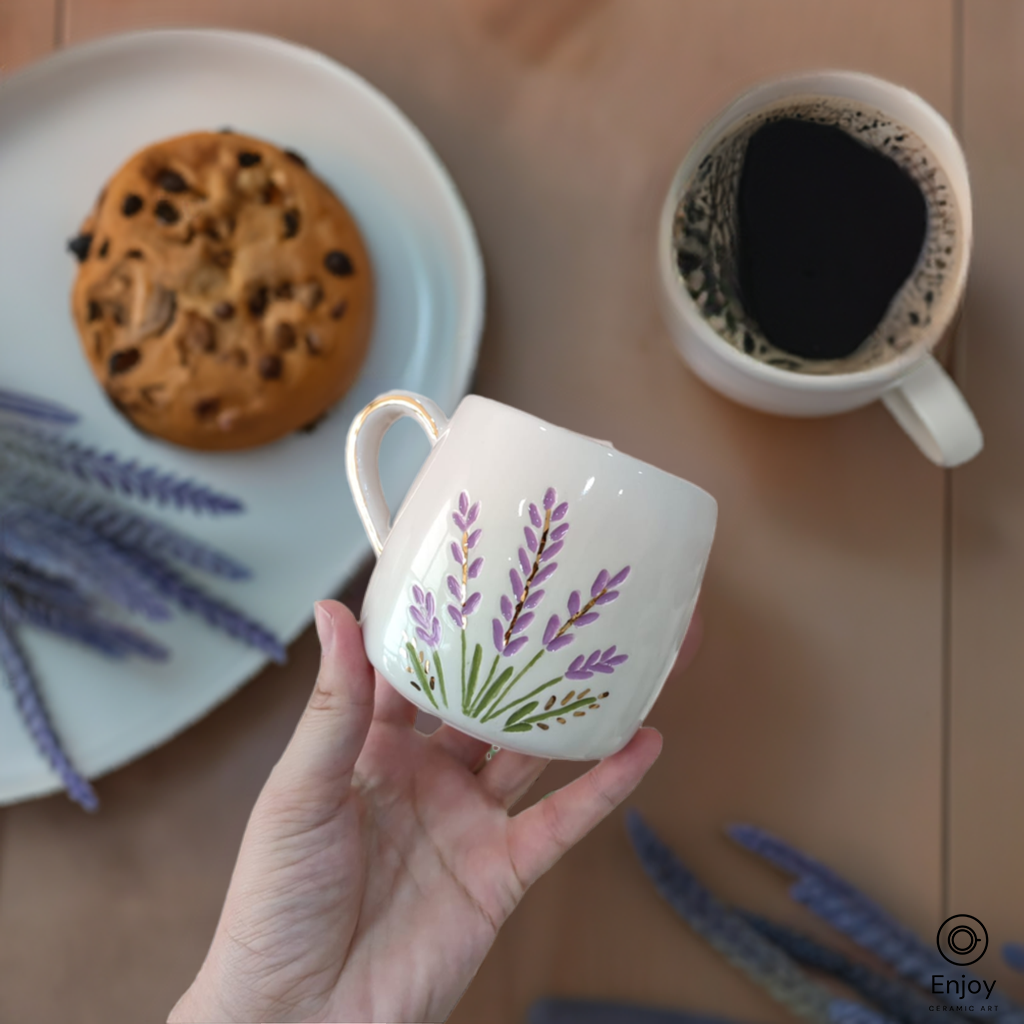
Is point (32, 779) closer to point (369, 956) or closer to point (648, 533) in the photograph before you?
point (369, 956)

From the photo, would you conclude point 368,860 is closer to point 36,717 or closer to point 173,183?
point 36,717

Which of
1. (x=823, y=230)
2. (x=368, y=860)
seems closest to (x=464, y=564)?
(x=368, y=860)

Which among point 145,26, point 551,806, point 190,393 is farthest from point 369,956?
point 145,26

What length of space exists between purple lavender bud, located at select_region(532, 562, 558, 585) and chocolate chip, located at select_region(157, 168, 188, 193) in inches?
16.0

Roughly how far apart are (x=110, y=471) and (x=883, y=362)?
539 millimetres

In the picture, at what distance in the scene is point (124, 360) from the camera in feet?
1.98

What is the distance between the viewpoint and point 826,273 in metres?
0.59

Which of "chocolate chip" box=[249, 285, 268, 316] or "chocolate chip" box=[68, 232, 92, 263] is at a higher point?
"chocolate chip" box=[68, 232, 92, 263]

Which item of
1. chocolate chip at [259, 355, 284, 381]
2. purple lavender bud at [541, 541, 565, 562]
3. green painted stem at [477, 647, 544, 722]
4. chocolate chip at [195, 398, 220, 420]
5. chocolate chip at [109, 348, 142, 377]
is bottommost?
green painted stem at [477, 647, 544, 722]

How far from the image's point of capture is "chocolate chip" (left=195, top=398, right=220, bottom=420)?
0.60 m

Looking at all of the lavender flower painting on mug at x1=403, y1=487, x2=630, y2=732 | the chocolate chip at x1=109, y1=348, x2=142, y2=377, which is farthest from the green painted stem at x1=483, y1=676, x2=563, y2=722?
the chocolate chip at x1=109, y1=348, x2=142, y2=377

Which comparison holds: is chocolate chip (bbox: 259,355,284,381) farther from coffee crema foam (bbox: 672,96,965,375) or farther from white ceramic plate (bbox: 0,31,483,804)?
coffee crema foam (bbox: 672,96,965,375)

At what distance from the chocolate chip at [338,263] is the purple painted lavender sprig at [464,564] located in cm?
27

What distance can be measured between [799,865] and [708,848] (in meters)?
0.07
